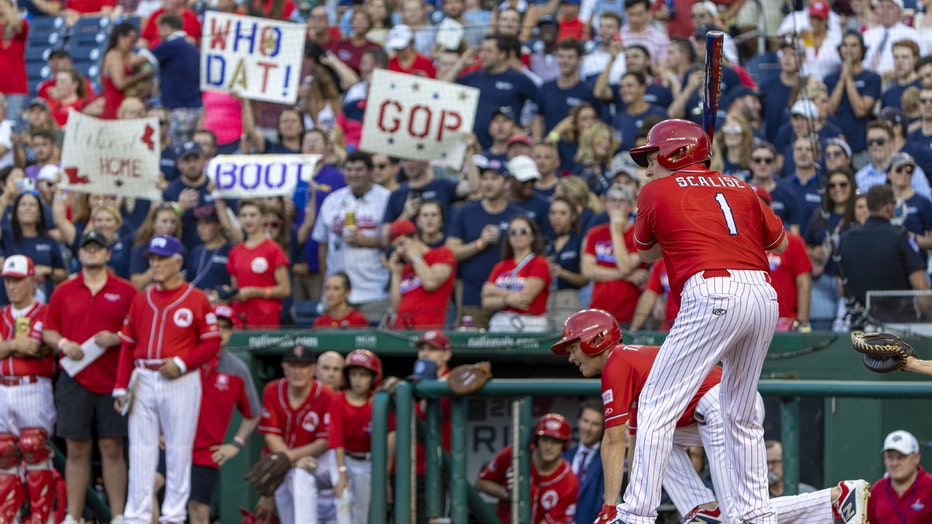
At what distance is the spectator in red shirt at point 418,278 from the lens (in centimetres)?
1078

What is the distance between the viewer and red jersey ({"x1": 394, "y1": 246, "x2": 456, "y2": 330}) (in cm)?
1077

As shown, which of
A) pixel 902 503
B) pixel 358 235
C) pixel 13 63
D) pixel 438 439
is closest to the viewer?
pixel 902 503

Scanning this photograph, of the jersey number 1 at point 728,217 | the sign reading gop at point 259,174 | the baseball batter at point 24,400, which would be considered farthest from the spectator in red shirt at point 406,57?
the jersey number 1 at point 728,217

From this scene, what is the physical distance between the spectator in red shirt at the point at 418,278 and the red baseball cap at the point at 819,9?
4.42 m

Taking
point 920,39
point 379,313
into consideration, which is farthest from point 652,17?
point 379,313

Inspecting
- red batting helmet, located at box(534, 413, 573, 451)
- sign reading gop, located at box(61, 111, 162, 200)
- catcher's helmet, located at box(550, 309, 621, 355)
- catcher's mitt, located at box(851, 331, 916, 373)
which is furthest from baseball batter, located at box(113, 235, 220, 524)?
catcher's mitt, located at box(851, 331, 916, 373)

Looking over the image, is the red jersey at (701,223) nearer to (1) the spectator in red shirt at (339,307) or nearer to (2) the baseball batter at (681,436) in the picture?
(2) the baseball batter at (681,436)

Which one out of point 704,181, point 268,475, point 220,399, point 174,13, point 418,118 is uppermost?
point 174,13

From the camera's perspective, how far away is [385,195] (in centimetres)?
1202

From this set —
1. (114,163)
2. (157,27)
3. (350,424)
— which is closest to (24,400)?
(350,424)

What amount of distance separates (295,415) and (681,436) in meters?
3.80

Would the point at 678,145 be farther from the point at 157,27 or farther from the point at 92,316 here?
the point at 157,27

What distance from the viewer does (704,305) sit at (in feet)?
19.8

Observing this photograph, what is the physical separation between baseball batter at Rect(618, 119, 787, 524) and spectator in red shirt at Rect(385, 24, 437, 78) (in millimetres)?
7903
